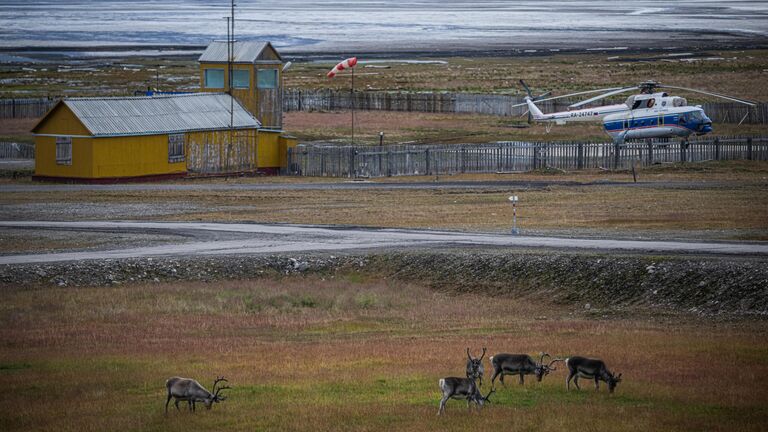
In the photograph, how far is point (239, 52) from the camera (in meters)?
71.1

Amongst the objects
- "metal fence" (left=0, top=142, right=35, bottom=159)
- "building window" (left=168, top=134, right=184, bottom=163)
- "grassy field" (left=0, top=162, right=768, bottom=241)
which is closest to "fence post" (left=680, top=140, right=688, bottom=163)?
"grassy field" (left=0, top=162, right=768, bottom=241)

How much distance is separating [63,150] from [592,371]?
4662 centimetres

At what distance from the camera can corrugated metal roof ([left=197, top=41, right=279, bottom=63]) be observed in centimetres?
7062

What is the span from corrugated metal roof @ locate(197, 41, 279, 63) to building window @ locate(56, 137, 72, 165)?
12220 millimetres

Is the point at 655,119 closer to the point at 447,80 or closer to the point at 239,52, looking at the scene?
the point at 239,52

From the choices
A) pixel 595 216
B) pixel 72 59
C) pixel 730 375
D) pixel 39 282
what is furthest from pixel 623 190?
pixel 72 59

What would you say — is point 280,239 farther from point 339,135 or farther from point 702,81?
point 702,81

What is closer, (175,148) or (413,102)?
(175,148)

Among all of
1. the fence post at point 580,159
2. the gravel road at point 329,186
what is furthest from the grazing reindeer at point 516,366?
the fence post at point 580,159

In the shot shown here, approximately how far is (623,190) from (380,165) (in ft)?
51.9

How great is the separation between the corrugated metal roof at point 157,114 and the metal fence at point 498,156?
473cm

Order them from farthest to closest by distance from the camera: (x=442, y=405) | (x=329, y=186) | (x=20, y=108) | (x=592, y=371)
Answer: (x=20, y=108)
(x=329, y=186)
(x=592, y=371)
(x=442, y=405)

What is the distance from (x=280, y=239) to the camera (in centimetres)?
4144

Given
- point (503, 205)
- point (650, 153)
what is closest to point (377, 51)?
point (650, 153)
